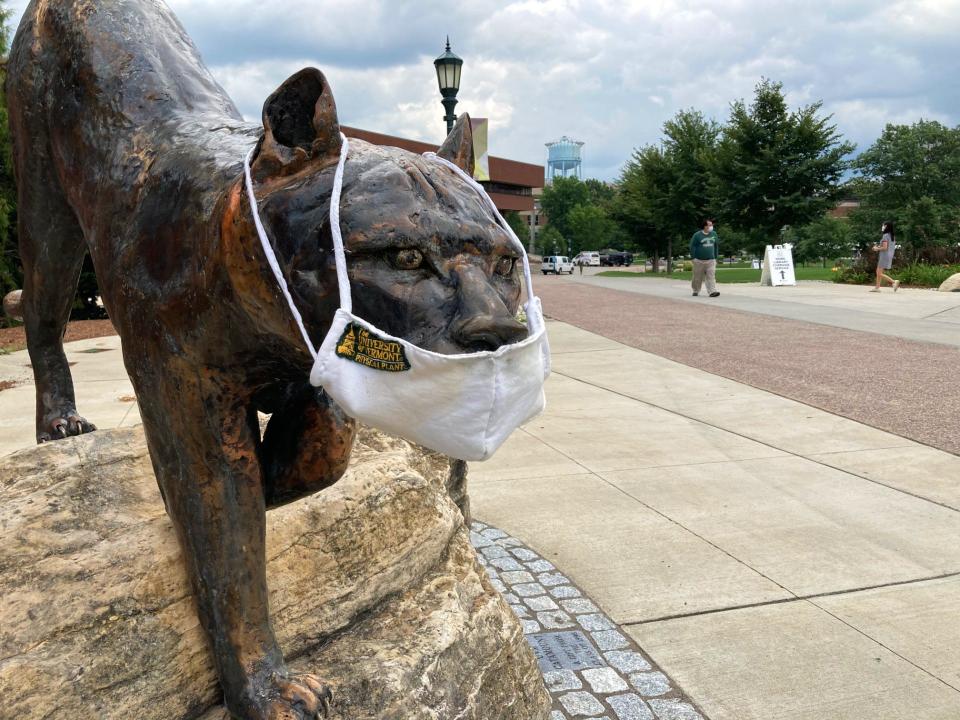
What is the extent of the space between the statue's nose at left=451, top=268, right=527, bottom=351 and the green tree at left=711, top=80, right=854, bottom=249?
28205mm

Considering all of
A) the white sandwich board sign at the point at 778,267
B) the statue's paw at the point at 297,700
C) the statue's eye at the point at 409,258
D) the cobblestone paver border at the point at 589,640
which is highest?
the statue's eye at the point at 409,258

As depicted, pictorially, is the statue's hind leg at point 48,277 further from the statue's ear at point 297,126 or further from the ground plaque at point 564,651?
the ground plaque at point 564,651

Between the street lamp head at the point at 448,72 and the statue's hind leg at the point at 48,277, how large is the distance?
8830mm

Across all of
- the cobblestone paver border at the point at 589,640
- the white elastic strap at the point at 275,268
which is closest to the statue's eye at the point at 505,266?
the white elastic strap at the point at 275,268

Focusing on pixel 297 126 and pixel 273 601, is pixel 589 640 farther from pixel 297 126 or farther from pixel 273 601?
pixel 297 126

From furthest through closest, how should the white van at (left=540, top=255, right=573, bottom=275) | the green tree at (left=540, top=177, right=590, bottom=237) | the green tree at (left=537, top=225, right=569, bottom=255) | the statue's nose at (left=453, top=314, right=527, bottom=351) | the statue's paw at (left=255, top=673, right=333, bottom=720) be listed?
the green tree at (left=540, top=177, right=590, bottom=237) < the green tree at (left=537, top=225, right=569, bottom=255) < the white van at (left=540, top=255, right=573, bottom=275) < the statue's paw at (left=255, top=673, right=333, bottom=720) < the statue's nose at (left=453, top=314, right=527, bottom=351)

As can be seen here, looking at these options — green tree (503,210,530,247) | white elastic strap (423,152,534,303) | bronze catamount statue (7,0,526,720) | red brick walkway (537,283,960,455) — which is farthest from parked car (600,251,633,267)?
white elastic strap (423,152,534,303)

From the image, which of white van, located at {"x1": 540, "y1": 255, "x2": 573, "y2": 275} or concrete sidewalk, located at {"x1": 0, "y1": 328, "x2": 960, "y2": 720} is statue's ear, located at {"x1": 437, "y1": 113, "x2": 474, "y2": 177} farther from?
white van, located at {"x1": 540, "y1": 255, "x2": 573, "y2": 275}

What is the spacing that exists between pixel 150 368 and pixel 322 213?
68 cm

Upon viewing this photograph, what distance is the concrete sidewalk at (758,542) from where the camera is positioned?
3.08m

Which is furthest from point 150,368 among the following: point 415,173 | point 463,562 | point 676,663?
point 676,663

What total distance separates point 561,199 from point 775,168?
55561 mm

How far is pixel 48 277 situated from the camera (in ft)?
9.01

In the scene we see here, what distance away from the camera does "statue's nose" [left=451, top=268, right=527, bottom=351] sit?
54.4 inches
